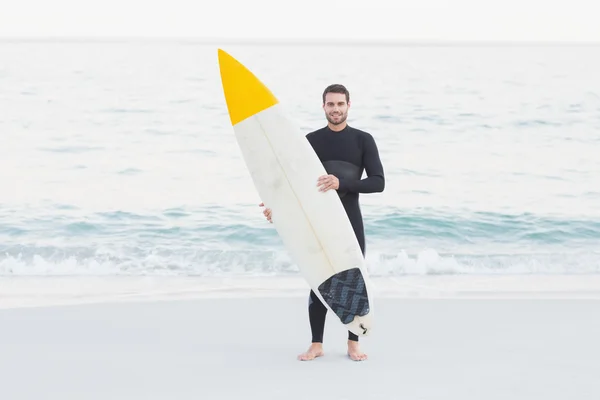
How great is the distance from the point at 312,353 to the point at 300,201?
677 millimetres

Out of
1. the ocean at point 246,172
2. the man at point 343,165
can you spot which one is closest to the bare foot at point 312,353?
the man at point 343,165

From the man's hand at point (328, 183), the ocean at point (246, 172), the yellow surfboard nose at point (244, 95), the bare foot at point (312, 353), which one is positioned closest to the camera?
the man's hand at point (328, 183)

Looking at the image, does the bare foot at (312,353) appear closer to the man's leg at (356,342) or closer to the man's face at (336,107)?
the man's leg at (356,342)

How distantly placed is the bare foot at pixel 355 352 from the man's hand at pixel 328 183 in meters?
0.71

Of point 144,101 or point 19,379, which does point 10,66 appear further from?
point 19,379

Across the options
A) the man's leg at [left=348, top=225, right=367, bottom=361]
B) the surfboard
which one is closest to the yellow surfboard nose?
the surfboard

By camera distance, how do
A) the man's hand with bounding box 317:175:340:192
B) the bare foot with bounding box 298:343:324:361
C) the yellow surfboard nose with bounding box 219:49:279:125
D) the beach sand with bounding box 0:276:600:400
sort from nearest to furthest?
the beach sand with bounding box 0:276:600:400, the man's hand with bounding box 317:175:340:192, the bare foot with bounding box 298:343:324:361, the yellow surfboard nose with bounding box 219:49:279:125

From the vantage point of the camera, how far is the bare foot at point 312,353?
3.93m

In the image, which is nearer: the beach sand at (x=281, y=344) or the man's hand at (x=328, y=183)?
the beach sand at (x=281, y=344)

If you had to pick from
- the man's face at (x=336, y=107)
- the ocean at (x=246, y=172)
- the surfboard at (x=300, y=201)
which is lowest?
the ocean at (x=246, y=172)

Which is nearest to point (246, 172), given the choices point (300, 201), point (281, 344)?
point (281, 344)

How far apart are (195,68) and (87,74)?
9.07 feet

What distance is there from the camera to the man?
3.85 m

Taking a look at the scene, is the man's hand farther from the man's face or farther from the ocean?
the ocean
